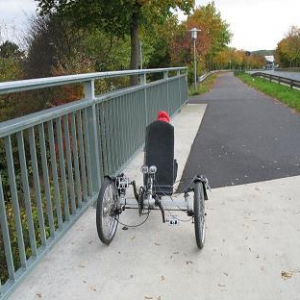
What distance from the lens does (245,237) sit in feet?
11.6

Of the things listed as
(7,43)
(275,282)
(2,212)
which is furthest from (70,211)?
(7,43)

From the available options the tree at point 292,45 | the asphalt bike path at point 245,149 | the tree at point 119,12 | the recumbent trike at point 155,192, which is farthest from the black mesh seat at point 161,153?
the tree at point 292,45

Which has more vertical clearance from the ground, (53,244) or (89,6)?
(89,6)

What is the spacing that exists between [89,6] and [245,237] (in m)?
11.5

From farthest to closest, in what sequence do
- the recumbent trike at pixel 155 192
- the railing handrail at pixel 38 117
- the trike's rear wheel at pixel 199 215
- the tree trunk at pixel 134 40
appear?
1. the tree trunk at pixel 134 40
2. the recumbent trike at pixel 155 192
3. the trike's rear wheel at pixel 199 215
4. the railing handrail at pixel 38 117

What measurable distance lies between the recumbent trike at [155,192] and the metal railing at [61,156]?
1.24 feet

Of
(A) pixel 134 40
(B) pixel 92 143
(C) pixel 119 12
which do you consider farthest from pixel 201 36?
(B) pixel 92 143

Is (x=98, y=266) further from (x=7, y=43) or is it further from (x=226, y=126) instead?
(x=7, y=43)

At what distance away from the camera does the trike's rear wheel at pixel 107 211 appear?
10.6 ft

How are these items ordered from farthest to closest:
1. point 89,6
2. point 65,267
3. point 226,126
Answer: point 89,6 → point 226,126 → point 65,267

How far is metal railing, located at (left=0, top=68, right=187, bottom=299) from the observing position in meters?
2.71

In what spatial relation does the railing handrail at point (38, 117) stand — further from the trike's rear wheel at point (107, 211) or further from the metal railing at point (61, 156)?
the trike's rear wheel at point (107, 211)

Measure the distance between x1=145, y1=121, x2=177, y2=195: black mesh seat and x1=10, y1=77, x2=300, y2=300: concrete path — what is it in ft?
1.13

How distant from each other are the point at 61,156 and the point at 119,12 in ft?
34.9
